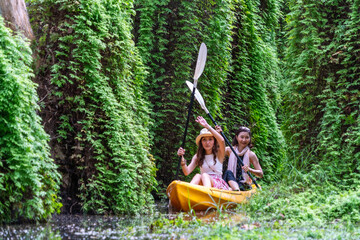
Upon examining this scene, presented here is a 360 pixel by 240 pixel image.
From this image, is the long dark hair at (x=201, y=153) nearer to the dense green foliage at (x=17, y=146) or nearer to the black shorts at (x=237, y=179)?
the black shorts at (x=237, y=179)

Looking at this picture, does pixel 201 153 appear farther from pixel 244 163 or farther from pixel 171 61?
pixel 171 61

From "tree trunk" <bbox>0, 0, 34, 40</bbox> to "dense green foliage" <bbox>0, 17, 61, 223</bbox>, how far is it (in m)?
1.12

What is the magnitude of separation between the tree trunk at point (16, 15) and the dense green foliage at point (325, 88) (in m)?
4.74

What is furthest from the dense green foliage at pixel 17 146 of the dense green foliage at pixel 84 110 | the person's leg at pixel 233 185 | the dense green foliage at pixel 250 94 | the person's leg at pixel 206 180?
the dense green foliage at pixel 250 94

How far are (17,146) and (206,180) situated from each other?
3.96 meters

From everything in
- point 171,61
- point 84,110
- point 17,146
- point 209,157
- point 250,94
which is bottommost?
point 209,157

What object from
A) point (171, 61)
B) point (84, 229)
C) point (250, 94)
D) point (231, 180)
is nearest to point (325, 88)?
point (231, 180)

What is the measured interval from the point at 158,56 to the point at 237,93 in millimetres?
3141

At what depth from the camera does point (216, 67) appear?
1208cm

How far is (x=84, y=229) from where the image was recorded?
569 centimetres

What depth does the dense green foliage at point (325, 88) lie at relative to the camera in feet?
27.4

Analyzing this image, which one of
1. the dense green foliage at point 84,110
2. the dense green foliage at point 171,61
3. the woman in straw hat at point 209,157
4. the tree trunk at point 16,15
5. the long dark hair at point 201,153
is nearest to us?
the tree trunk at point 16,15

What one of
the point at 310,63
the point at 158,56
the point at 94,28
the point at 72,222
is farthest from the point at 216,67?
the point at 72,222

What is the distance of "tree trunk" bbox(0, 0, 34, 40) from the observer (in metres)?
7.03
